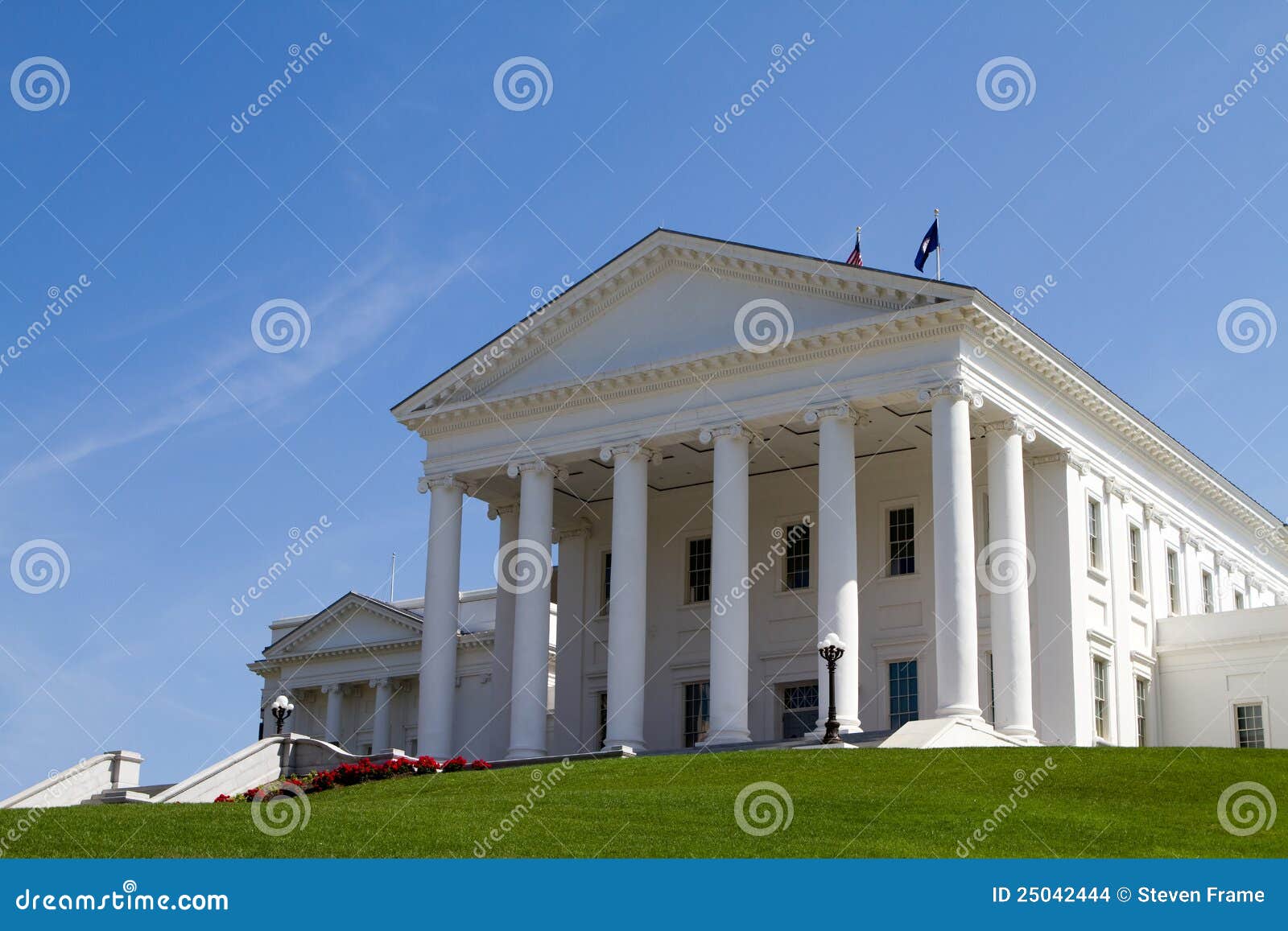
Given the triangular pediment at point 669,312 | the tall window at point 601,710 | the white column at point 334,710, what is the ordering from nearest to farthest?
the triangular pediment at point 669,312, the tall window at point 601,710, the white column at point 334,710

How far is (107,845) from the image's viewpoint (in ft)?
72.9

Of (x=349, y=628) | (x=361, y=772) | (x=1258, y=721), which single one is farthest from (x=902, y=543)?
(x=349, y=628)

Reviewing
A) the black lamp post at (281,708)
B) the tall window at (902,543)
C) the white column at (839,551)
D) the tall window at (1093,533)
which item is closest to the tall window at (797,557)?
the tall window at (902,543)

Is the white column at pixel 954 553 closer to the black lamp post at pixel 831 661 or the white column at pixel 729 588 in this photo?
the black lamp post at pixel 831 661

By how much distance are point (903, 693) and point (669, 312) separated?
11785 millimetres

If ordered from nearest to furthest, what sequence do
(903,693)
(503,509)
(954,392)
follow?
(954,392), (903,693), (503,509)

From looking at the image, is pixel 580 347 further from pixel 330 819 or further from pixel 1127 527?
pixel 330 819

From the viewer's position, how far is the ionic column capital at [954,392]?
36656 mm

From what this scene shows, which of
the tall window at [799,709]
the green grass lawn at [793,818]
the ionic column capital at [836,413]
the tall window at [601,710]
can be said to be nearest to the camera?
the green grass lawn at [793,818]

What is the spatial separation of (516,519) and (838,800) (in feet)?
81.9

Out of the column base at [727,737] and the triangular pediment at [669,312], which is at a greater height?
the triangular pediment at [669,312]

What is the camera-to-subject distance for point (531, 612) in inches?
1688

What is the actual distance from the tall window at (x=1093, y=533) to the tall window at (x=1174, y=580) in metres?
5.39

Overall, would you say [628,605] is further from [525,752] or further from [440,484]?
[440,484]
